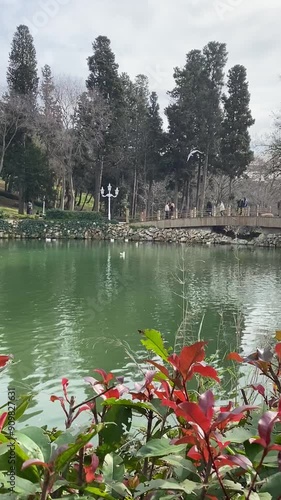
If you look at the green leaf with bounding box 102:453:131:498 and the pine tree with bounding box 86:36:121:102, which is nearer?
the green leaf with bounding box 102:453:131:498

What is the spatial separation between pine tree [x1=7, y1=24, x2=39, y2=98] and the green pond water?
58.5ft

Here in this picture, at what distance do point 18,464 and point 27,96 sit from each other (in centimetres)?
3124

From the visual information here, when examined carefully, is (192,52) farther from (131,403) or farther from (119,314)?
(131,403)

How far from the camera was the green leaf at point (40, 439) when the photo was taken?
0.89 m

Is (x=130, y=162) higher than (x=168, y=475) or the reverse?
higher

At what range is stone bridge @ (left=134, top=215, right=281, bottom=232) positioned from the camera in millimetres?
26984

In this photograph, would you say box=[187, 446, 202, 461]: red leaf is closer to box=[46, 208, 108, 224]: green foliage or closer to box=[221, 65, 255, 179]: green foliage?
box=[46, 208, 108, 224]: green foliage

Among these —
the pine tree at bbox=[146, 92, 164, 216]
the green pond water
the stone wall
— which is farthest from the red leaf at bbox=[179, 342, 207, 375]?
the pine tree at bbox=[146, 92, 164, 216]

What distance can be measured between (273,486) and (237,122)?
31.1 meters

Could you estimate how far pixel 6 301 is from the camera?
30.1ft

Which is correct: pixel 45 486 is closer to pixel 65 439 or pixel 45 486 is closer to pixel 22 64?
pixel 65 439

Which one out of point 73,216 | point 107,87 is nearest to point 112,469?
point 73,216

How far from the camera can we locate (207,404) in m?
0.80

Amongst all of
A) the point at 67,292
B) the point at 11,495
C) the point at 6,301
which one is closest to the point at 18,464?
the point at 11,495
